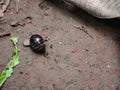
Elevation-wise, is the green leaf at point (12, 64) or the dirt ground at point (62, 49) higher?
the dirt ground at point (62, 49)

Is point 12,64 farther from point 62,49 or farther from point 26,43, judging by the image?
point 62,49

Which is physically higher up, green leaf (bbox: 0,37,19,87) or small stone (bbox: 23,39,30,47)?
small stone (bbox: 23,39,30,47)

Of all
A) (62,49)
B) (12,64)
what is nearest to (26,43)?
(12,64)

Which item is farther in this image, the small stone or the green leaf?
the small stone

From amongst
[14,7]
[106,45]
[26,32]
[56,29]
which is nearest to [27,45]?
[26,32]

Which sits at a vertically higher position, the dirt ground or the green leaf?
the dirt ground

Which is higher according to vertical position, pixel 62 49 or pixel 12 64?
pixel 62 49

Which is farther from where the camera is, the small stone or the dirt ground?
the small stone

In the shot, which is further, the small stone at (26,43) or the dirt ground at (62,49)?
the small stone at (26,43)

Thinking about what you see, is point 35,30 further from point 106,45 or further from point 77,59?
point 106,45
